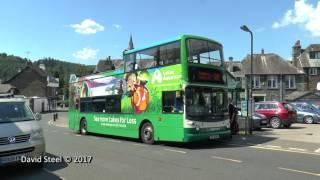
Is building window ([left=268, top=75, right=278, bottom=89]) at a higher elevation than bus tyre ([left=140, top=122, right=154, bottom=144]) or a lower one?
higher

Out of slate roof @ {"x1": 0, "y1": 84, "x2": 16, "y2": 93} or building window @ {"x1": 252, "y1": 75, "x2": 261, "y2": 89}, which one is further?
slate roof @ {"x1": 0, "y1": 84, "x2": 16, "y2": 93}

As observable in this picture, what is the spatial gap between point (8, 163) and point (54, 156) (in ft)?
12.0

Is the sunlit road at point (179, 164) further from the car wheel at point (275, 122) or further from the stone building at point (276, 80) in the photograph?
the stone building at point (276, 80)

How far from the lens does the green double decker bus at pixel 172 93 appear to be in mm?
15664

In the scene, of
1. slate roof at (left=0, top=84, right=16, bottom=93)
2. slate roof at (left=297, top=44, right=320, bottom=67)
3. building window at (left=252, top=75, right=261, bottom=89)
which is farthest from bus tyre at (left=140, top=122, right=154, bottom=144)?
slate roof at (left=0, top=84, right=16, bottom=93)

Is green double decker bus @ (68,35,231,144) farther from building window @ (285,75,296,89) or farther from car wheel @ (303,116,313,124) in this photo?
building window @ (285,75,296,89)

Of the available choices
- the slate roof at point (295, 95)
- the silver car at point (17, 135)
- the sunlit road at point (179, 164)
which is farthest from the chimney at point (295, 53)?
the silver car at point (17, 135)

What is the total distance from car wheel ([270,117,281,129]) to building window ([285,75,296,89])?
4195 centimetres

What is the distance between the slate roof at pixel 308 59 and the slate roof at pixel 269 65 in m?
2.74

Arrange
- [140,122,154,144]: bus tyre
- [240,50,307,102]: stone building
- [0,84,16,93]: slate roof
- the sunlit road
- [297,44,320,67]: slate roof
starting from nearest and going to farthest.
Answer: the sunlit road < [140,122,154,144]: bus tyre < [240,50,307,102]: stone building < [297,44,320,67]: slate roof < [0,84,16,93]: slate roof

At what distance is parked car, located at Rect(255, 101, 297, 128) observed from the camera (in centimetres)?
2711

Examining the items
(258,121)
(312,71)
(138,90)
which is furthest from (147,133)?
(312,71)

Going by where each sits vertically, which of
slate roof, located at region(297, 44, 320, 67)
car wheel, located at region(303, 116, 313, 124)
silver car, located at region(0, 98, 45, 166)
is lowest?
car wheel, located at region(303, 116, 313, 124)

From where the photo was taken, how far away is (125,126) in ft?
63.0
